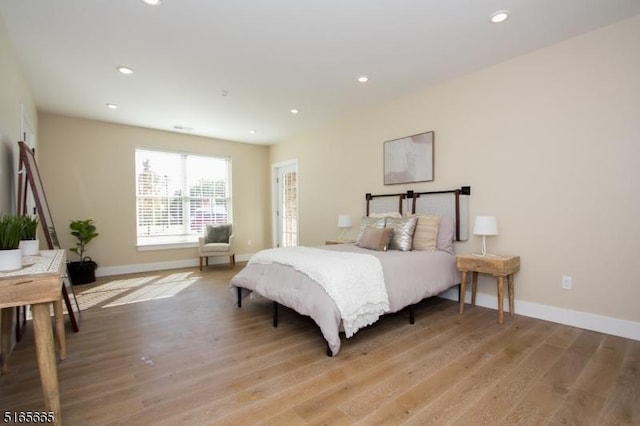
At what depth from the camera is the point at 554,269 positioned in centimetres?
296

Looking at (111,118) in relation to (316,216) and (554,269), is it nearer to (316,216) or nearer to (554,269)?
(316,216)

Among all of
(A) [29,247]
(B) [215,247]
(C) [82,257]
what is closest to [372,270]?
(A) [29,247]

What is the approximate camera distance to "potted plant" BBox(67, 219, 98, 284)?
469 centimetres

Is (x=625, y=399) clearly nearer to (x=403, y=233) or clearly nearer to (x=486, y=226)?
(x=486, y=226)

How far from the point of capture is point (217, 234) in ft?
20.0

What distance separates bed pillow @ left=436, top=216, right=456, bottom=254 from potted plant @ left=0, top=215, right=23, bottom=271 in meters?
3.44

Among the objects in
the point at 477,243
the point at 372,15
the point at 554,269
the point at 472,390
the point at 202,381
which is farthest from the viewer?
the point at 477,243

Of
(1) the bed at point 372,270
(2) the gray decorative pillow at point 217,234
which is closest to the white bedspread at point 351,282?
(1) the bed at point 372,270

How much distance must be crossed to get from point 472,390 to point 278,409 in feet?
3.76

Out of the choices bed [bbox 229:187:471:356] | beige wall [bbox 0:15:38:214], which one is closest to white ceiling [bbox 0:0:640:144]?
beige wall [bbox 0:15:38:214]

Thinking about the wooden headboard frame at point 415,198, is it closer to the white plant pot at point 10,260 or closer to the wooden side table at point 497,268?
the wooden side table at point 497,268

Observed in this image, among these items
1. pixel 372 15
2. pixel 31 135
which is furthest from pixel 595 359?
pixel 31 135

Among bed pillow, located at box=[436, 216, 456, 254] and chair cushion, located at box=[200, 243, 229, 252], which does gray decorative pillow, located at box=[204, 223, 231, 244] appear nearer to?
chair cushion, located at box=[200, 243, 229, 252]

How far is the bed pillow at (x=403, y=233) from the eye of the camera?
3.46 meters
